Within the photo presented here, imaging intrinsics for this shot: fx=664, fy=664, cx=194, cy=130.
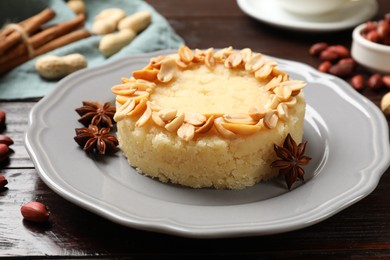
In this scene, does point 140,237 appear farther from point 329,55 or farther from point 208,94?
point 329,55

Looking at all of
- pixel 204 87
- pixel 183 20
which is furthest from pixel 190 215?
pixel 183 20

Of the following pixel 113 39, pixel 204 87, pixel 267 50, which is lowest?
pixel 267 50

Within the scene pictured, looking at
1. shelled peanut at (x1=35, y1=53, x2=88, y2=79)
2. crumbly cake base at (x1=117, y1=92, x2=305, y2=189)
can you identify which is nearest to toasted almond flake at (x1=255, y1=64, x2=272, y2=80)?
crumbly cake base at (x1=117, y1=92, x2=305, y2=189)

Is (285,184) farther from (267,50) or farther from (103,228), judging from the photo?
(267,50)

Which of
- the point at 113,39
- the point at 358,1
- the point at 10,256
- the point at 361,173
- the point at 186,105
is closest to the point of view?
the point at 10,256

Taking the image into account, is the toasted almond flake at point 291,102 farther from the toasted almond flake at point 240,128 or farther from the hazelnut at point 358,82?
the hazelnut at point 358,82
